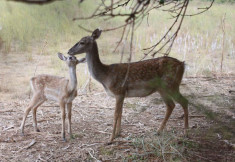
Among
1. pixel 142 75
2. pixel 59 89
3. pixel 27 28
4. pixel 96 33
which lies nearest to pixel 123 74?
pixel 142 75

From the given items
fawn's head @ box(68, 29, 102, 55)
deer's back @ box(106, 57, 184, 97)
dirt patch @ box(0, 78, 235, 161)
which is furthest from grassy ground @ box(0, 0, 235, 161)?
fawn's head @ box(68, 29, 102, 55)

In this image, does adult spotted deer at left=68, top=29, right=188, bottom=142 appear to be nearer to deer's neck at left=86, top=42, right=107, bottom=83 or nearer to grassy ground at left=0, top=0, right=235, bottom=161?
deer's neck at left=86, top=42, right=107, bottom=83

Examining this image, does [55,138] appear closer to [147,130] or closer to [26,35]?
[147,130]

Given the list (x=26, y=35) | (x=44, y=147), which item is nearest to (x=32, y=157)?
(x=44, y=147)

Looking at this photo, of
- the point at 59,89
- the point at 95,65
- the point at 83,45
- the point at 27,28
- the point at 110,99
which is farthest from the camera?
the point at 27,28

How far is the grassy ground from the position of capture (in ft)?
11.4

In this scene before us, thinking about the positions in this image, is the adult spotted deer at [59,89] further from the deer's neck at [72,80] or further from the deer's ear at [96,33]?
the deer's ear at [96,33]

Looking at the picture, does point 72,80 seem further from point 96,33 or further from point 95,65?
point 96,33

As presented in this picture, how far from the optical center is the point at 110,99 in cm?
582

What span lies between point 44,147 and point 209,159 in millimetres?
1884

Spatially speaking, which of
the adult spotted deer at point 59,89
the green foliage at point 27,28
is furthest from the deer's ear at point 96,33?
the green foliage at point 27,28

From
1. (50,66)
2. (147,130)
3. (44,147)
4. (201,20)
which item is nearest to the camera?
Answer: (44,147)

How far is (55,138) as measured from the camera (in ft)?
13.8

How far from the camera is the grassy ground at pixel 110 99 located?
3.47 meters
